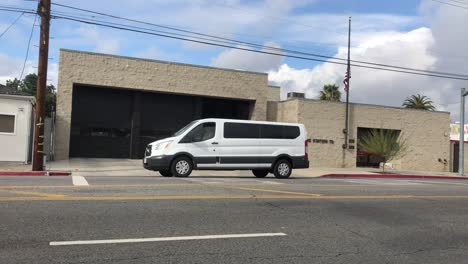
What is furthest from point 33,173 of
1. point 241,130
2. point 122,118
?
point 122,118

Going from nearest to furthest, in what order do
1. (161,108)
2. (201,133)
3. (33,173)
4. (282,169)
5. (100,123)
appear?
(201,133)
(33,173)
(282,169)
(100,123)
(161,108)

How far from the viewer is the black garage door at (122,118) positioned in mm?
27516

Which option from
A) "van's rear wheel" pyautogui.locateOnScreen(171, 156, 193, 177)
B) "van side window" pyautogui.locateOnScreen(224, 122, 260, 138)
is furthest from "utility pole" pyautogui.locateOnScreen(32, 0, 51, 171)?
"van side window" pyautogui.locateOnScreen(224, 122, 260, 138)

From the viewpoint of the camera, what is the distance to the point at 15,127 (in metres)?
23.5

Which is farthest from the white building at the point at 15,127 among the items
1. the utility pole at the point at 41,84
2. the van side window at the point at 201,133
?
the van side window at the point at 201,133

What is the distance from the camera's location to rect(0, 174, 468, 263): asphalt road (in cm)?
630

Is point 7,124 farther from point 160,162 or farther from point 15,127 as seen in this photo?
point 160,162

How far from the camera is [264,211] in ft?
31.3

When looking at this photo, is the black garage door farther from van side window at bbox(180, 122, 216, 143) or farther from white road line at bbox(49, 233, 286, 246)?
white road line at bbox(49, 233, 286, 246)

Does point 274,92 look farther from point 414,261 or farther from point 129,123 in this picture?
point 414,261

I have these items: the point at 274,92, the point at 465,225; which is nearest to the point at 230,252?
the point at 465,225

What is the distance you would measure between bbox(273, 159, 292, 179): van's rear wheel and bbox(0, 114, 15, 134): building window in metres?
12.7

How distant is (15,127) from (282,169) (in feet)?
42.1

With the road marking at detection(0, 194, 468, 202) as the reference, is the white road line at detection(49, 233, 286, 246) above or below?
below
